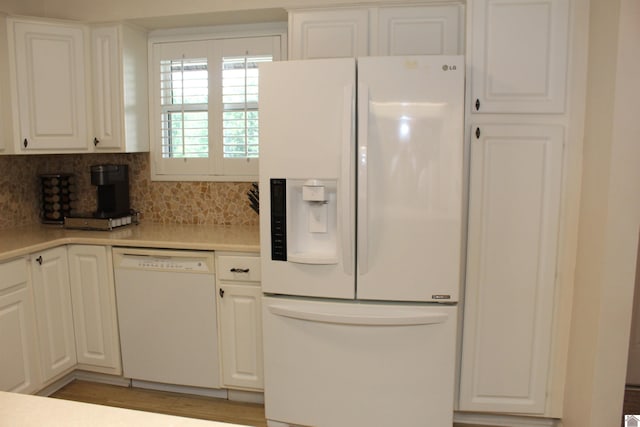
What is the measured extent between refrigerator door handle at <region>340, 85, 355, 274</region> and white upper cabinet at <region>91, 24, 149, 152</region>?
1.63 meters

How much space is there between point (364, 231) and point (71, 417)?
1.37m

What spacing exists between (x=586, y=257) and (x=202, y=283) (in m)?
1.92

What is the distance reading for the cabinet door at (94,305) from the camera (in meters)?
2.68

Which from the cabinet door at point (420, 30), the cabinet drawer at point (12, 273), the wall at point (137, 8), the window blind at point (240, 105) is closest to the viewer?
the cabinet drawer at point (12, 273)

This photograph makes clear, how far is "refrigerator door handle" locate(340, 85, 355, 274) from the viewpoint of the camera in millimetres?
1979

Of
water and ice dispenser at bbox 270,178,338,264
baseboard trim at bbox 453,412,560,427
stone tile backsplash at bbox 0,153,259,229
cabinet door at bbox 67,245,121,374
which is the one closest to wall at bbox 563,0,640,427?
baseboard trim at bbox 453,412,560,427

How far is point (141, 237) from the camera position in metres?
2.70

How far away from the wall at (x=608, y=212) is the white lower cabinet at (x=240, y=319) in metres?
1.58

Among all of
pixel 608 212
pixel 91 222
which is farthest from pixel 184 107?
pixel 608 212

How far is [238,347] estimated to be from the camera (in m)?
2.56

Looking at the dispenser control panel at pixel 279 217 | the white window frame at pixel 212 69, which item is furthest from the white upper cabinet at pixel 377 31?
the dispenser control panel at pixel 279 217

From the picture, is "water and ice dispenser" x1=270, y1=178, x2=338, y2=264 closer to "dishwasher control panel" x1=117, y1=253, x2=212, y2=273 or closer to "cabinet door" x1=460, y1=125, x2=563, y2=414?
"dishwasher control panel" x1=117, y1=253, x2=212, y2=273

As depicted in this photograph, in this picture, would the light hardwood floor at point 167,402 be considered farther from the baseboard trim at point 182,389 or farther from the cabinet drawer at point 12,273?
the cabinet drawer at point 12,273

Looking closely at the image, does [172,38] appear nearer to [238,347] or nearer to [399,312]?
[238,347]
